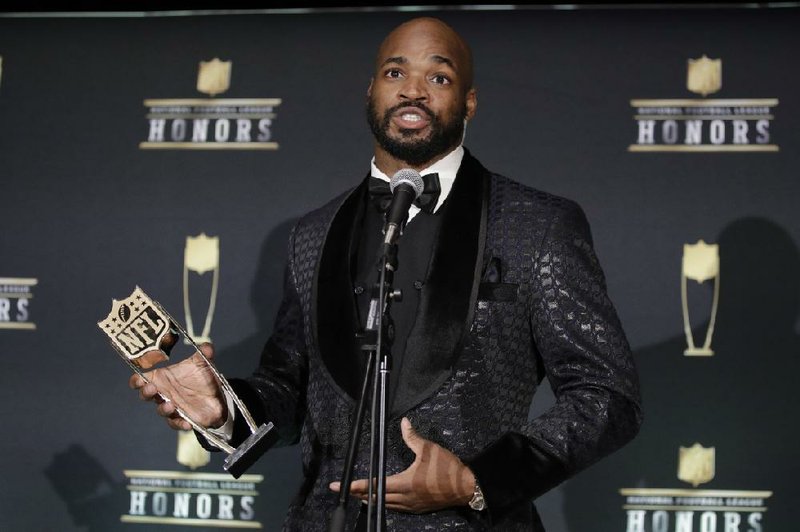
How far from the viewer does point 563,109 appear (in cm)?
327

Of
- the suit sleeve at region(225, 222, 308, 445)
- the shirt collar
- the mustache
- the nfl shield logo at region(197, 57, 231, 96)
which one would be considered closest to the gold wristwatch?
the suit sleeve at region(225, 222, 308, 445)

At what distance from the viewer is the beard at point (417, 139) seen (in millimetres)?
2164

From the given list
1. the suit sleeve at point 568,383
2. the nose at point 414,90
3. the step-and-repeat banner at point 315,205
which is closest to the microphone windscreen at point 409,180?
the suit sleeve at point 568,383

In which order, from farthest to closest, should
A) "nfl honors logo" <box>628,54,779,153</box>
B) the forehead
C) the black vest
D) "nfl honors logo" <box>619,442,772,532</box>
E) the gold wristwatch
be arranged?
"nfl honors logo" <box>628,54,779,153</box>, "nfl honors logo" <box>619,442,772,532</box>, the forehead, the black vest, the gold wristwatch

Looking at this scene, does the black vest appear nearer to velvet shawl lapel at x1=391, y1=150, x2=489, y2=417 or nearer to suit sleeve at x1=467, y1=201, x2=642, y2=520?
velvet shawl lapel at x1=391, y1=150, x2=489, y2=417

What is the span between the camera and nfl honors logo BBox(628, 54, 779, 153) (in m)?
3.17

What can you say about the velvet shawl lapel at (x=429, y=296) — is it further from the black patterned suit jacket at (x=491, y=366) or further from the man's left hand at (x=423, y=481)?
the man's left hand at (x=423, y=481)

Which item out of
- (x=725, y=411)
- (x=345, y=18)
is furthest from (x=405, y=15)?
(x=725, y=411)

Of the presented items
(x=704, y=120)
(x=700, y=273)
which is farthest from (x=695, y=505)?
(x=704, y=120)

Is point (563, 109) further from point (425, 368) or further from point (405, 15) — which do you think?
point (425, 368)

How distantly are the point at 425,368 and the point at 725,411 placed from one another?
146 centimetres

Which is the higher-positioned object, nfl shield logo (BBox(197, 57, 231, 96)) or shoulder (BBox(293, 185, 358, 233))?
nfl shield logo (BBox(197, 57, 231, 96))

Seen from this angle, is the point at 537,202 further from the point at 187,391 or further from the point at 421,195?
the point at 187,391

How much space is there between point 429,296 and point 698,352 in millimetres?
1390
